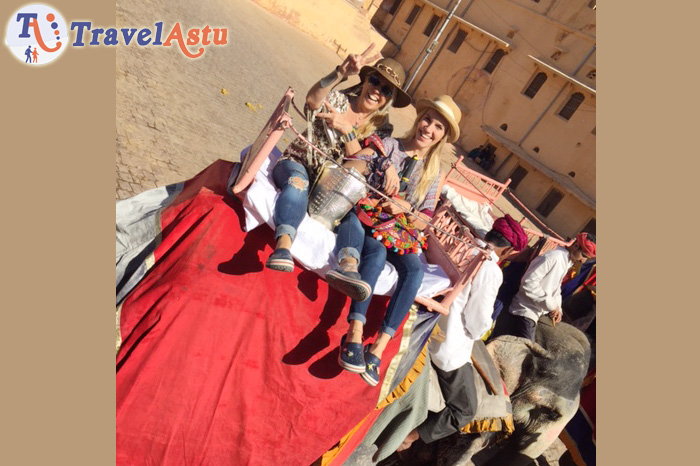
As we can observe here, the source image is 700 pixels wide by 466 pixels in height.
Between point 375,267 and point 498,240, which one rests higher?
point 498,240

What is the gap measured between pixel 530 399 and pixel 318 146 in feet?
10.3

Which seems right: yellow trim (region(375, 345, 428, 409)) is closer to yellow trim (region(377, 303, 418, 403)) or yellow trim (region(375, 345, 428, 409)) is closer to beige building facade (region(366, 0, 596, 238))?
yellow trim (region(377, 303, 418, 403))

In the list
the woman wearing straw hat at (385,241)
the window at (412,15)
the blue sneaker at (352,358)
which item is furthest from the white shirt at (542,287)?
the window at (412,15)

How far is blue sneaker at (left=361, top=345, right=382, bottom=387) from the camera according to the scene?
8.73 ft

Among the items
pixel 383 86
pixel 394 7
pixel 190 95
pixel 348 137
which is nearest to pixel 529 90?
pixel 394 7

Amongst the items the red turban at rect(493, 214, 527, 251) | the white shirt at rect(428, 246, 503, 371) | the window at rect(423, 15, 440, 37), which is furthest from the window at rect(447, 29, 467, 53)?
the white shirt at rect(428, 246, 503, 371)

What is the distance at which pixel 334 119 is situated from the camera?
294cm

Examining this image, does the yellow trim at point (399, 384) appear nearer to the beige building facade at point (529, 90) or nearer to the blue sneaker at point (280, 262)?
the blue sneaker at point (280, 262)

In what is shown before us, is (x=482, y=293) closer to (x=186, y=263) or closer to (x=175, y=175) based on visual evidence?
(x=186, y=263)

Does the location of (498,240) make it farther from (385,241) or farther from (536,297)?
(385,241)

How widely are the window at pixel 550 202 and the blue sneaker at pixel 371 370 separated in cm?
1952

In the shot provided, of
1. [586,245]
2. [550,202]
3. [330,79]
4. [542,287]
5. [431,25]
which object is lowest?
[550,202]

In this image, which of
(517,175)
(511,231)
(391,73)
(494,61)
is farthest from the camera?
(494,61)

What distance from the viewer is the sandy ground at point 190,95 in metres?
6.10
